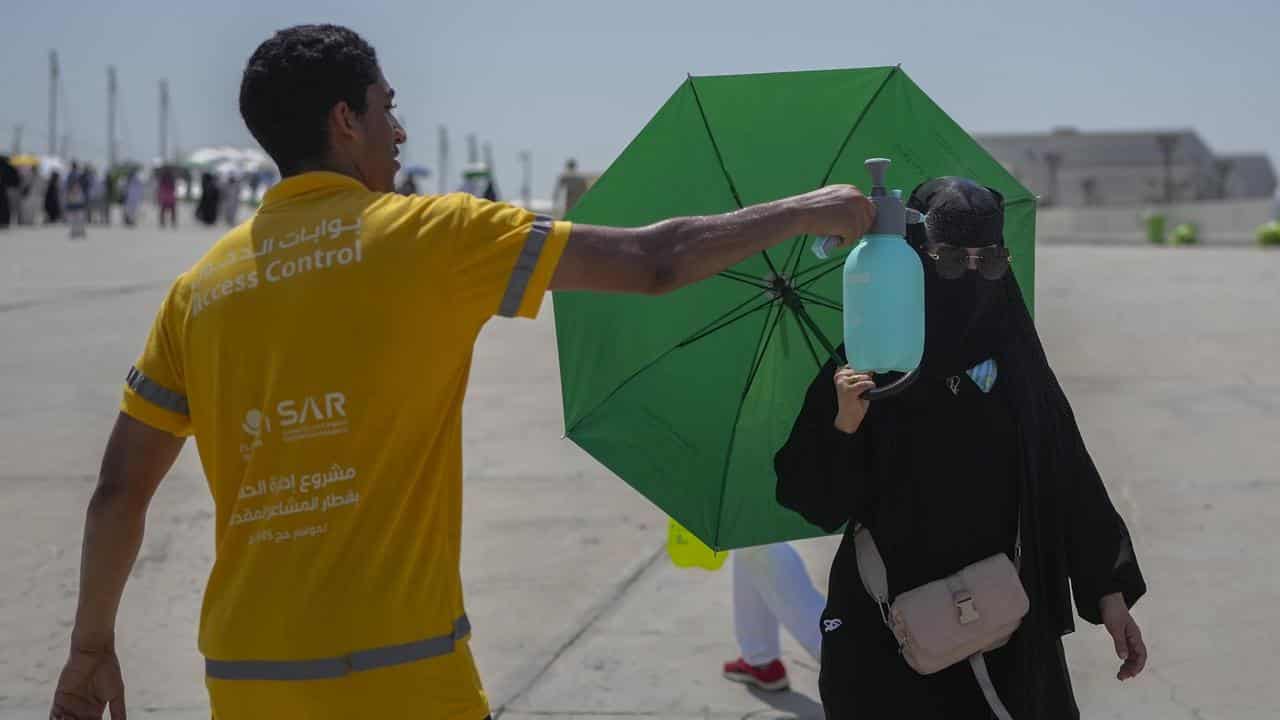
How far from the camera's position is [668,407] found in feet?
10.8

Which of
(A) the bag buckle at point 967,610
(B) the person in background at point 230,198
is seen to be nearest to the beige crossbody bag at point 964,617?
(A) the bag buckle at point 967,610

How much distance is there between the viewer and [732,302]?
3201 millimetres

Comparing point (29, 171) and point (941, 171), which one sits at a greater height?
point (29, 171)

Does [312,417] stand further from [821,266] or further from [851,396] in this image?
[821,266]

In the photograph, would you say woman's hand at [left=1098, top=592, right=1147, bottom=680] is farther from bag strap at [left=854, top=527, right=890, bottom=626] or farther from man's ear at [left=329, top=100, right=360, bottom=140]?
man's ear at [left=329, top=100, right=360, bottom=140]

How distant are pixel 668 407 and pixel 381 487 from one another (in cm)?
128

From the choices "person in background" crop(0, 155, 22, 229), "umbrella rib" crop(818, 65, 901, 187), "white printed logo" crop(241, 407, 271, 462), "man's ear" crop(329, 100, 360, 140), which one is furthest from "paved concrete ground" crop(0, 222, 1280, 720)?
"person in background" crop(0, 155, 22, 229)

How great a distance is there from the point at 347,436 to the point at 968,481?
1.37 metres

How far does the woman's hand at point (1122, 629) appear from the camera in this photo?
293 cm

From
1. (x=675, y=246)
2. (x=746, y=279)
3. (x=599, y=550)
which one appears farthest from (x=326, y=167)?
(x=599, y=550)

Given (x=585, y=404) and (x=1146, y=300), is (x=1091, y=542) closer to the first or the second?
(x=585, y=404)

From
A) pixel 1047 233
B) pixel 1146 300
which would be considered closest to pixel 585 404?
pixel 1146 300

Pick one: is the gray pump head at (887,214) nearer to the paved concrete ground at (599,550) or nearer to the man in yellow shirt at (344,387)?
the man in yellow shirt at (344,387)

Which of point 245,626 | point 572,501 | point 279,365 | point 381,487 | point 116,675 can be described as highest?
point 279,365
